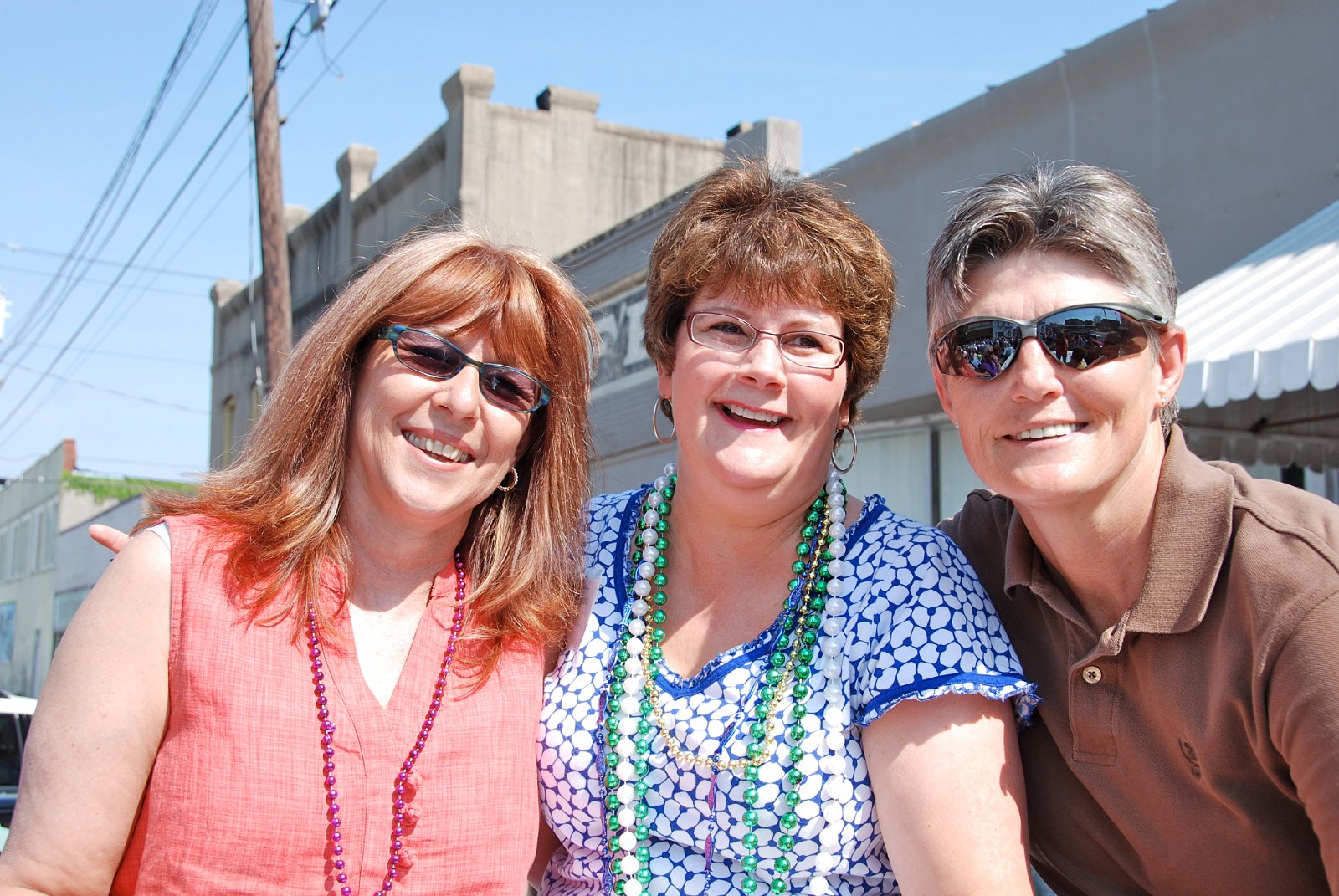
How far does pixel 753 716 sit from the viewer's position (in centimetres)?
225

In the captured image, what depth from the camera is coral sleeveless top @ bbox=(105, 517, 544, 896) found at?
2.03 metres

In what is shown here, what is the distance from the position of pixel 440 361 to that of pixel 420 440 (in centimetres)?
17

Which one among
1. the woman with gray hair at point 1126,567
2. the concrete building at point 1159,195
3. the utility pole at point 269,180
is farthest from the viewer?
the utility pole at point 269,180

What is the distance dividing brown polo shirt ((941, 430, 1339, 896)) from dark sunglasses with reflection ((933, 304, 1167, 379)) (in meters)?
0.24

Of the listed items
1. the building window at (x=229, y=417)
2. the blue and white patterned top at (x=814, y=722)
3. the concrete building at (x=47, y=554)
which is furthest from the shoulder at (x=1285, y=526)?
the concrete building at (x=47, y=554)

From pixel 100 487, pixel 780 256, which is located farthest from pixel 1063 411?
pixel 100 487

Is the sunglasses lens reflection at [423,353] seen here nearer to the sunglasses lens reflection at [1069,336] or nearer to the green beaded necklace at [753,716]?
the green beaded necklace at [753,716]

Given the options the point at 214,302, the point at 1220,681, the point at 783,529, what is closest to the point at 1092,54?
the point at 783,529

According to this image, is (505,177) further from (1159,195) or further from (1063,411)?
(1063,411)

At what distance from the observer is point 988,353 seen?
6.91 feet

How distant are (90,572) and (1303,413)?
26.4 m

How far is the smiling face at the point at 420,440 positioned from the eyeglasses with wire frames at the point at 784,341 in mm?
458

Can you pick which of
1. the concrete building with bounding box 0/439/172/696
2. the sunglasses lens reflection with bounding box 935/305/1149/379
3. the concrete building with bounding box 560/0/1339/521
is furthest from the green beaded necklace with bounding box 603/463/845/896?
the concrete building with bounding box 0/439/172/696

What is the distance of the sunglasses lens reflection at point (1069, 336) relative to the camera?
79.7 inches
